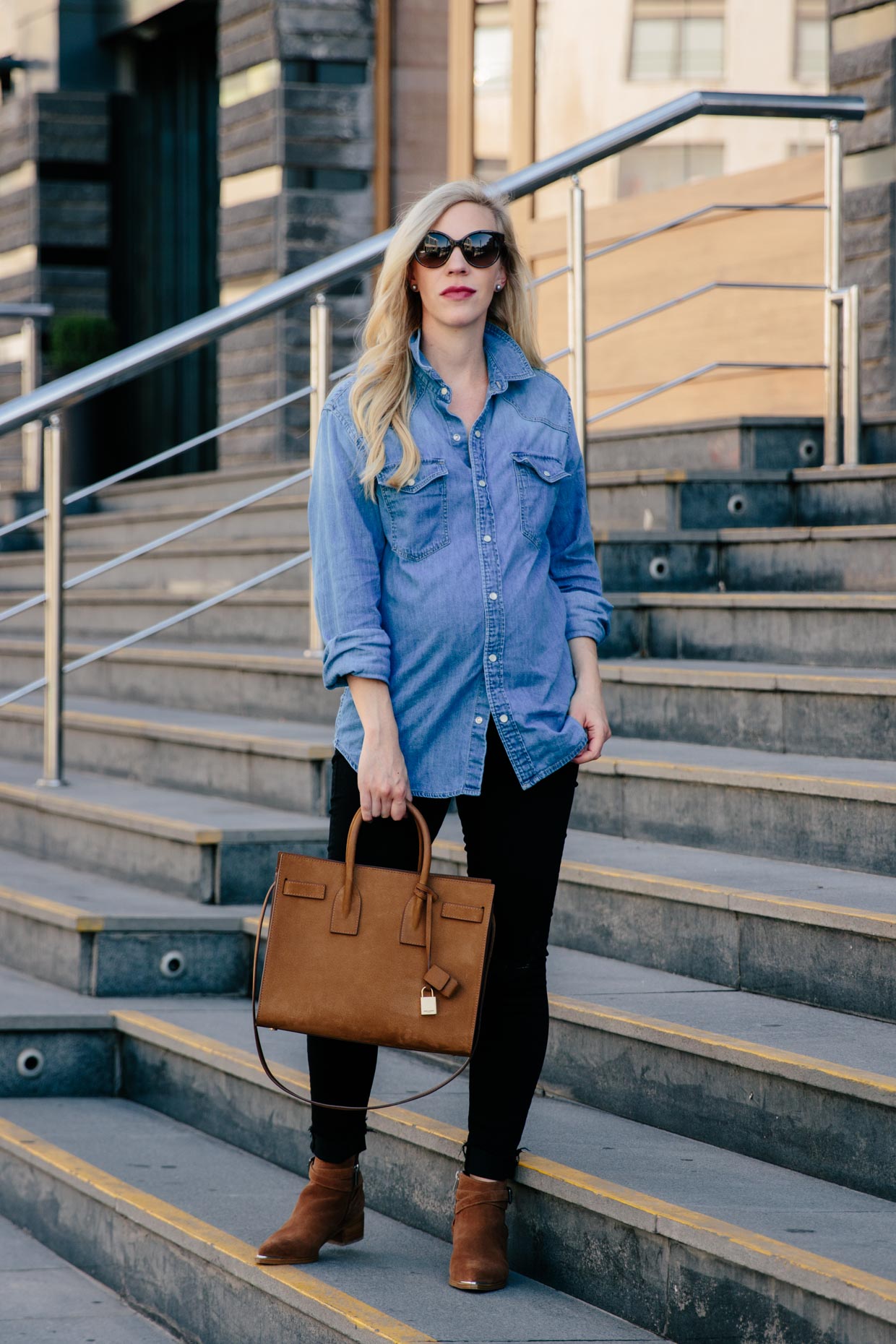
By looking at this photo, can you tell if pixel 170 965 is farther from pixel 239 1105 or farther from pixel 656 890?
pixel 656 890

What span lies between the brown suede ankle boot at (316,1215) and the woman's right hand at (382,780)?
57 centimetres

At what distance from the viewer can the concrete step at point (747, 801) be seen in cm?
329

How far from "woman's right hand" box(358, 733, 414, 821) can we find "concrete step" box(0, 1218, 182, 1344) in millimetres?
1076

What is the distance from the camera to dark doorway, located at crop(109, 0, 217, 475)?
987cm

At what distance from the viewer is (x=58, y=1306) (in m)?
2.88

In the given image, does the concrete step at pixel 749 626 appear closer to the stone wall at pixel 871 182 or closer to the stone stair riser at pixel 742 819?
the stone stair riser at pixel 742 819

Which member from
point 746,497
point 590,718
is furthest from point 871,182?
point 590,718

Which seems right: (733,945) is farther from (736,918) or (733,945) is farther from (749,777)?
(749,777)

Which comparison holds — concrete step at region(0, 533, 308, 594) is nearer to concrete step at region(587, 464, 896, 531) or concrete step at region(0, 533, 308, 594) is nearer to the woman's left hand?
concrete step at region(587, 464, 896, 531)

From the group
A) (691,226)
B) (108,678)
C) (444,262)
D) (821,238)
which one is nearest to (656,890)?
(444,262)

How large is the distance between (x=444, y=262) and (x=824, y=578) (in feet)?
7.46

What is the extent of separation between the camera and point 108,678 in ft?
18.6

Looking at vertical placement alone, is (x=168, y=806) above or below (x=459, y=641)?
below

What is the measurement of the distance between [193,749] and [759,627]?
1.56 meters
